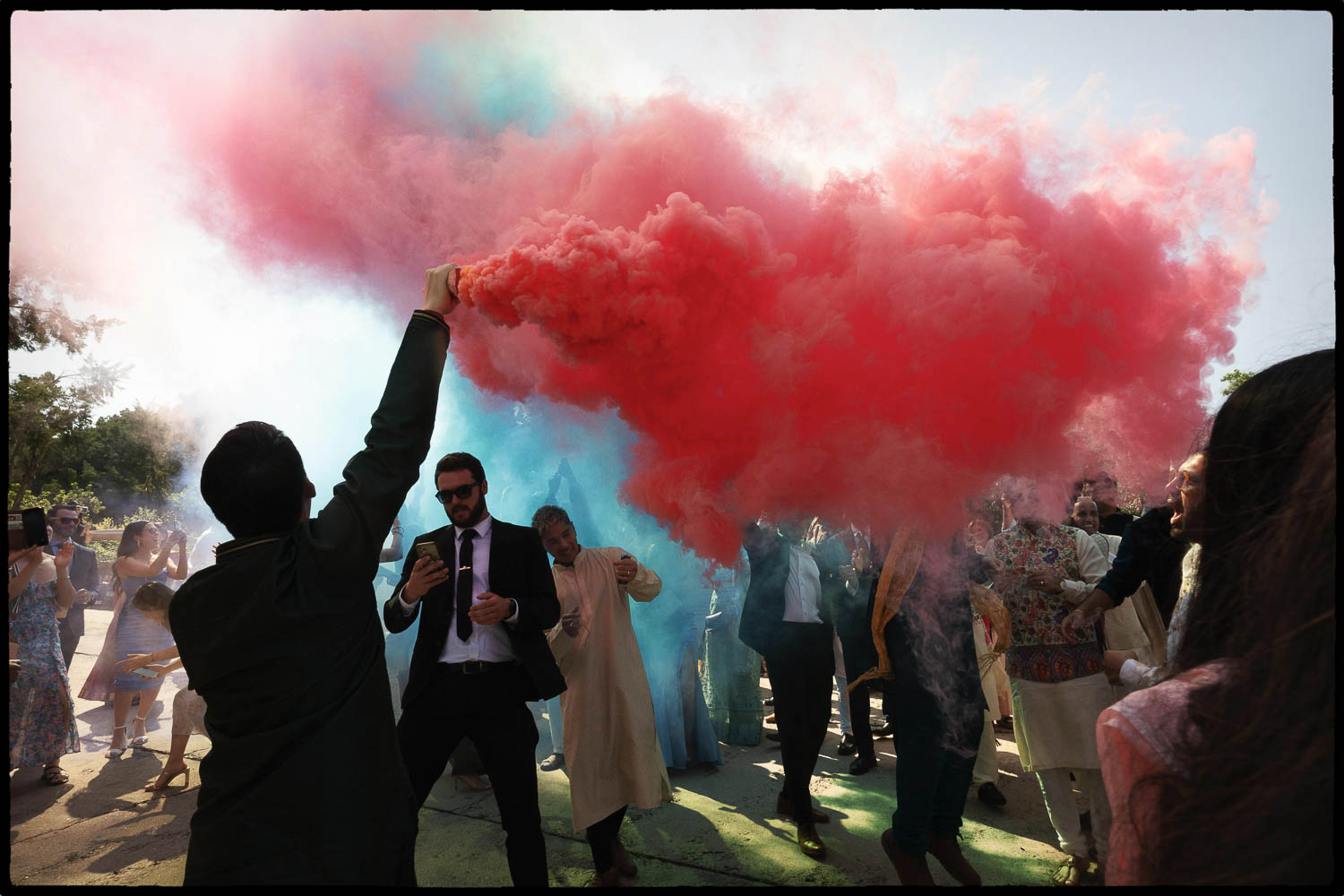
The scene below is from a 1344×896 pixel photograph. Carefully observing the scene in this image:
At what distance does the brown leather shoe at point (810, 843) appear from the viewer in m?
3.87

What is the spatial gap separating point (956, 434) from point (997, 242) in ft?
2.42

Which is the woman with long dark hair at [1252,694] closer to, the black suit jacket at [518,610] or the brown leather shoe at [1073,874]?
the black suit jacket at [518,610]

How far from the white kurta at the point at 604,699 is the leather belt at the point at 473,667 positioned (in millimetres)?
579

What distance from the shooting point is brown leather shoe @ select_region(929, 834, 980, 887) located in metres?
3.38

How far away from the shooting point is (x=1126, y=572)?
3521 mm

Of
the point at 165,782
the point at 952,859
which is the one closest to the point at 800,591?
the point at 952,859

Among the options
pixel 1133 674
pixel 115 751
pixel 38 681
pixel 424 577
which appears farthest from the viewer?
pixel 115 751

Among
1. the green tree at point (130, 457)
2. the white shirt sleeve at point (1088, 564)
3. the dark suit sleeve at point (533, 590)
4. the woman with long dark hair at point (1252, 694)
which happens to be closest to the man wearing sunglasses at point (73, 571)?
the green tree at point (130, 457)

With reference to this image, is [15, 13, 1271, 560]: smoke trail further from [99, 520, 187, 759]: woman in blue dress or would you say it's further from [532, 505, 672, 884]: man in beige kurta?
[99, 520, 187, 759]: woman in blue dress

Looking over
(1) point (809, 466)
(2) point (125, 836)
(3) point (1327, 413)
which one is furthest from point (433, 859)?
(3) point (1327, 413)

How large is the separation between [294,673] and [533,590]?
1724 mm

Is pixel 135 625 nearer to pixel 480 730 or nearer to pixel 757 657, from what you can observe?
pixel 480 730

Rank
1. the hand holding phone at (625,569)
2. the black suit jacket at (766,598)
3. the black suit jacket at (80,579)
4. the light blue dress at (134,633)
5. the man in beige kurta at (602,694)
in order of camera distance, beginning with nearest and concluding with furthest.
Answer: the man in beige kurta at (602,694), the hand holding phone at (625,569), the black suit jacket at (766,598), the light blue dress at (134,633), the black suit jacket at (80,579)

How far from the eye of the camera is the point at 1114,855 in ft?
3.41
